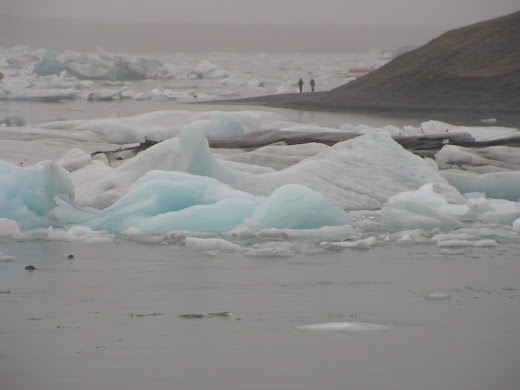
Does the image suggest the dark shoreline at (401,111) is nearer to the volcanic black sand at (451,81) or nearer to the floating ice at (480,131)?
the volcanic black sand at (451,81)

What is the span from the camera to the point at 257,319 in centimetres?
437

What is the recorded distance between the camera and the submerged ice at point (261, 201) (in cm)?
646

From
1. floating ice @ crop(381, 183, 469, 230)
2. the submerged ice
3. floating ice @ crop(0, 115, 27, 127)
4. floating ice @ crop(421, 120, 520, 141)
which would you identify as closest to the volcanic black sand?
floating ice @ crop(421, 120, 520, 141)

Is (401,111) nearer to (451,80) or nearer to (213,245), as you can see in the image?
(451,80)

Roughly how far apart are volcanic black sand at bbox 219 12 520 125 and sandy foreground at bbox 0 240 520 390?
12.9m

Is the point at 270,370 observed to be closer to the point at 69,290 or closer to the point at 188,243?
the point at 69,290

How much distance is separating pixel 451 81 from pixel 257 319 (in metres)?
16.7

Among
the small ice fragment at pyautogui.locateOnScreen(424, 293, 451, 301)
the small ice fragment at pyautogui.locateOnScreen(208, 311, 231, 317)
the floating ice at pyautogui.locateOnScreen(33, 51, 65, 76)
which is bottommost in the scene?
the small ice fragment at pyautogui.locateOnScreen(424, 293, 451, 301)

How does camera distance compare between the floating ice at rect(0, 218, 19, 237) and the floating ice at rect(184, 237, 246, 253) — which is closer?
the floating ice at rect(184, 237, 246, 253)

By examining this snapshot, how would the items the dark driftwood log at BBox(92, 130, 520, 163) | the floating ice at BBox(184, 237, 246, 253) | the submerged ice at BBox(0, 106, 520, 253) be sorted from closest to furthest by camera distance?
the floating ice at BBox(184, 237, 246, 253), the submerged ice at BBox(0, 106, 520, 253), the dark driftwood log at BBox(92, 130, 520, 163)

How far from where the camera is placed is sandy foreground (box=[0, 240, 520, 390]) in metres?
3.57

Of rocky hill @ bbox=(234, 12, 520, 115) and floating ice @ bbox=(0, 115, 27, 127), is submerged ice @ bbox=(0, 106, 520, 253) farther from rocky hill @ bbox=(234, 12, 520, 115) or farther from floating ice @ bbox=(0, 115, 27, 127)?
rocky hill @ bbox=(234, 12, 520, 115)

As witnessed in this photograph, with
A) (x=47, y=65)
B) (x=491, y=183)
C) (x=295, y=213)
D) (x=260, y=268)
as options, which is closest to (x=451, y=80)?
(x=491, y=183)

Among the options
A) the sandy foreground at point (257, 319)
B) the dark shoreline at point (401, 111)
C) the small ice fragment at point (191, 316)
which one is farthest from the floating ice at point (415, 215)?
the dark shoreline at point (401, 111)
